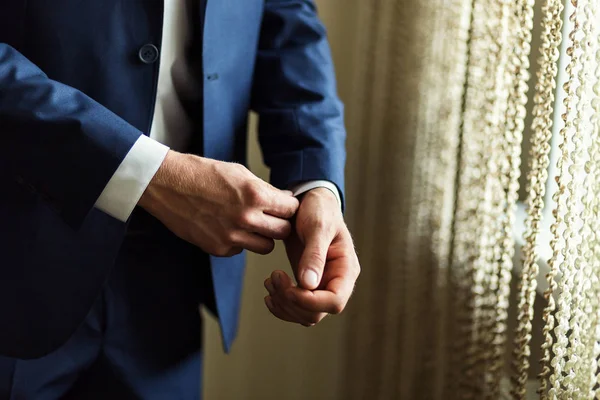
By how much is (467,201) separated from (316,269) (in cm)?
43

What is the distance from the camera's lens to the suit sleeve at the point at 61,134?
83 cm

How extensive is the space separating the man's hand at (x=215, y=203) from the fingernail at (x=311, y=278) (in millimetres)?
96

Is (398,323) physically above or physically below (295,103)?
below

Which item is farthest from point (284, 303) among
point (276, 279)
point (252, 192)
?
point (252, 192)

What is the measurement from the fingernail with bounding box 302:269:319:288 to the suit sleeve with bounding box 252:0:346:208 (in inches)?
9.0

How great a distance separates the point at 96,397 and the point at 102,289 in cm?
18

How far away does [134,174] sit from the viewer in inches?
33.2

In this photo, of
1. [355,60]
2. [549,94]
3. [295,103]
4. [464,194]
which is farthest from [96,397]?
[355,60]

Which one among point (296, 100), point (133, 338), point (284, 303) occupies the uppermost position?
point (296, 100)

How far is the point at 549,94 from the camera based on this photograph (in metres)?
0.83

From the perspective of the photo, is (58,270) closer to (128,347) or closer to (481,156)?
(128,347)

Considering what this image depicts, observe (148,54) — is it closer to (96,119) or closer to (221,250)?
(96,119)

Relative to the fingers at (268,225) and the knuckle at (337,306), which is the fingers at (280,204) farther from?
the knuckle at (337,306)

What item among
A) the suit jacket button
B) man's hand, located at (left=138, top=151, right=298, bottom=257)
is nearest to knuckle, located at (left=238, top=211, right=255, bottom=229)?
man's hand, located at (left=138, top=151, right=298, bottom=257)
